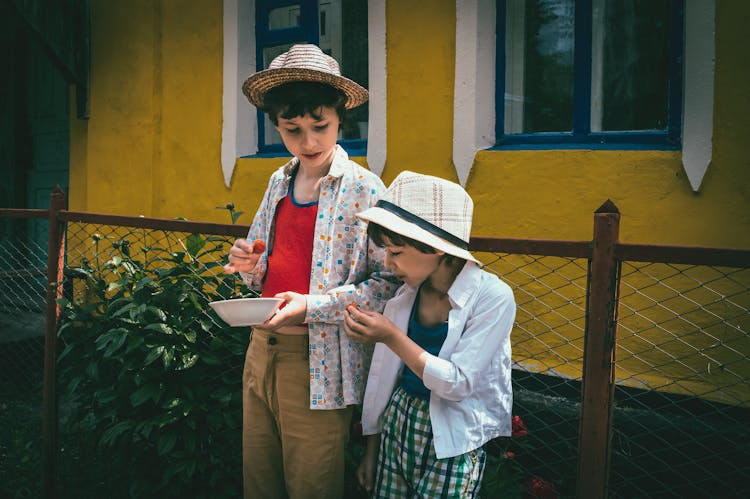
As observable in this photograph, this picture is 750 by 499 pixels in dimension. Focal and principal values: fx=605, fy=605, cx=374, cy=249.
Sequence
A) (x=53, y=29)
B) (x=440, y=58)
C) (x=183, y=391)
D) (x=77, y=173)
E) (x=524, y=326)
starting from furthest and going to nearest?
(x=77, y=173) → (x=53, y=29) → (x=440, y=58) → (x=524, y=326) → (x=183, y=391)

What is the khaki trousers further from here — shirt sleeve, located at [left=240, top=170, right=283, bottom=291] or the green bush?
the green bush

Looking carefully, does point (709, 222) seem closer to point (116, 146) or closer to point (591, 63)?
point (591, 63)

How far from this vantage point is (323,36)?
490 cm

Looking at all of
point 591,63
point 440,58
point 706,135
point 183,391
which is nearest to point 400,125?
point 440,58

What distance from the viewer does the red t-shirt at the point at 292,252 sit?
196cm

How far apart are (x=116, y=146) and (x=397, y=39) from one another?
9.66ft

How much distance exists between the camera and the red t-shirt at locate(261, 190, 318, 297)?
6.43 feet

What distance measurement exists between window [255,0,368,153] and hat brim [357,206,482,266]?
3.06 m

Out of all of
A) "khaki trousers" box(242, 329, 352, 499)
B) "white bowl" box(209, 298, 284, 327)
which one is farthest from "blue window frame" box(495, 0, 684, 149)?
"white bowl" box(209, 298, 284, 327)

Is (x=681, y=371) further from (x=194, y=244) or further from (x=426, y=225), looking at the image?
(x=194, y=244)

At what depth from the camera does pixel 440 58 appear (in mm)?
4004

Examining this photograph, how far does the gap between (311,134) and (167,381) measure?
1.46 m

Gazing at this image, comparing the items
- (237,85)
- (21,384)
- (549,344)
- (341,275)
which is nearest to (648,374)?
(549,344)

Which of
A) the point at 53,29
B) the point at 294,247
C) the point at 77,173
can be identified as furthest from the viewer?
the point at 77,173
